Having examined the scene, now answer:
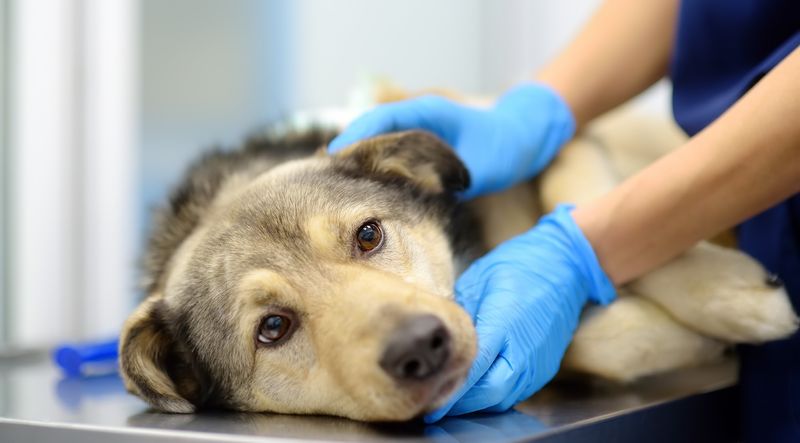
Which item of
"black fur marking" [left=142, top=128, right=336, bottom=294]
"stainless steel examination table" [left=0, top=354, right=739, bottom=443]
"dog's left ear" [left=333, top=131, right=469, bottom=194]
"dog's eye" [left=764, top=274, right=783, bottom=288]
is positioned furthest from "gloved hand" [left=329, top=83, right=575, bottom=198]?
"dog's eye" [left=764, top=274, right=783, bottom=288]

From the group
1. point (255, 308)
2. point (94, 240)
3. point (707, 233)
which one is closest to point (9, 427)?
point (255, 308)

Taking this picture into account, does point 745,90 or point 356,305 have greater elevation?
point 745,90

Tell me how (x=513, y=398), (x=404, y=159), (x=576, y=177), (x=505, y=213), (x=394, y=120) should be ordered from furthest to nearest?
(x=505, y=213), (x=576, y=177), (x=394, y=120), (x=404, y=159), (x=513, y=398)

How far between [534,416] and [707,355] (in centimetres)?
67

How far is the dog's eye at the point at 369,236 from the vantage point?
4.99ft

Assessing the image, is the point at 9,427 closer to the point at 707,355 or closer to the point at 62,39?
the point at 707,355

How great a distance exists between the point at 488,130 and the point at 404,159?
1.09 feet

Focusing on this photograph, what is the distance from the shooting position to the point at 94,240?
3.41 meters

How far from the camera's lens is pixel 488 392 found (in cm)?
128

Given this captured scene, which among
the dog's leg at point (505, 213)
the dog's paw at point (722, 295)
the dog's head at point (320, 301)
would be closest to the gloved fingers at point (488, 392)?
the dog's head at point (320, 301)

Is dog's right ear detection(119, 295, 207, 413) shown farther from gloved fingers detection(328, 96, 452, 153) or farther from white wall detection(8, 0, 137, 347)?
white wall detection(8, 0, 137, 347)

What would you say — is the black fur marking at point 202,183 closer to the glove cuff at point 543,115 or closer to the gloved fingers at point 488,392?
the glove cuff at point 543,115

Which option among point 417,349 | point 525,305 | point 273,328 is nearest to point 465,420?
point 417,349

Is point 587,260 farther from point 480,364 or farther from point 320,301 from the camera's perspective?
point 320,301
